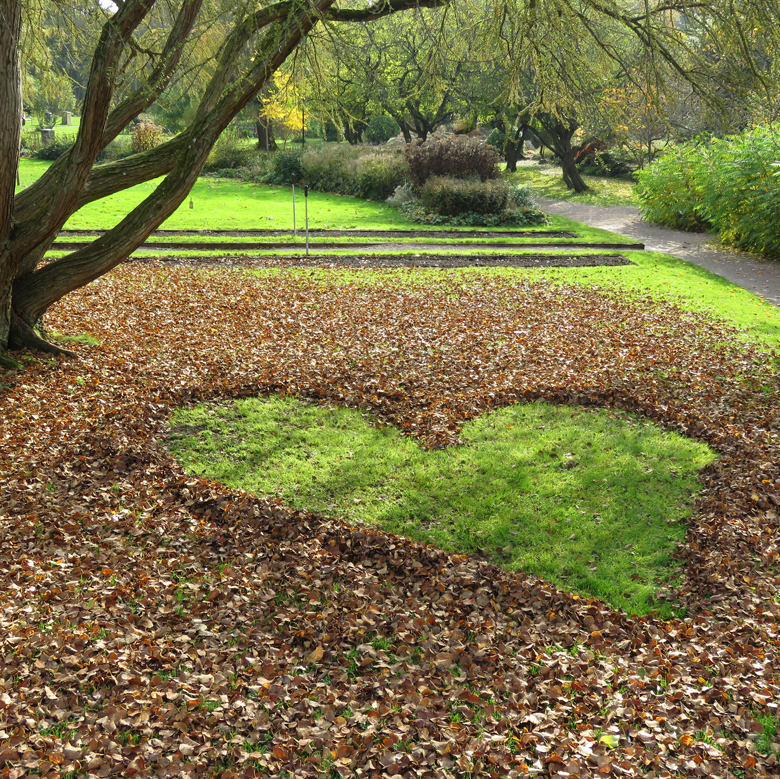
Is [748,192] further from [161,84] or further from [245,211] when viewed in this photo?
[245,211]

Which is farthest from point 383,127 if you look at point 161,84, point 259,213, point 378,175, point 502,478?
point 502,478

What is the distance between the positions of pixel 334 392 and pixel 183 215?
55.2 ft

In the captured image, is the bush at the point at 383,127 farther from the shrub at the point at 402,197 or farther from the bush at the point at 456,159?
the bush at the point at 456,159

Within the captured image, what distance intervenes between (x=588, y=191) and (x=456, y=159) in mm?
10373

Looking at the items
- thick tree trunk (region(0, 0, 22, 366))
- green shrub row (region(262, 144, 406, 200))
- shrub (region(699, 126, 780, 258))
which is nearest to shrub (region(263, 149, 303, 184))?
green shrub row (region(262, 144, 406, 200))

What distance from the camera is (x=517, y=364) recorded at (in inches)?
366

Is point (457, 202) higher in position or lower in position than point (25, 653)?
higher

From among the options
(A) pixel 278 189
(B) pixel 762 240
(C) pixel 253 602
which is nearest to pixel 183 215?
(A) pixel 278 189

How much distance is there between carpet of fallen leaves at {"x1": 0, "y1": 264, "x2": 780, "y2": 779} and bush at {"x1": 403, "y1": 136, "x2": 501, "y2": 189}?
55.6 feet

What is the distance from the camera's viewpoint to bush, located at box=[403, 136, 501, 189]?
23.8 metres

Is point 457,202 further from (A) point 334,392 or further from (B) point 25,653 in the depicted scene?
(B) point 25,653

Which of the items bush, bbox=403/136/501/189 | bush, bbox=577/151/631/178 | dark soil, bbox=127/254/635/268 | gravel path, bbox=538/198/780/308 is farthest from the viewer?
bush, bbox=577/151/631/178

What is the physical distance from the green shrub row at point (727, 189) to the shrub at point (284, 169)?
1630 cm

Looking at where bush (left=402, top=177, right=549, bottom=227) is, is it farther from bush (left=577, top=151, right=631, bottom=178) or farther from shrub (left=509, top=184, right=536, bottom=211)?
bush (left=577, top=151, right=631, bottom=178)
